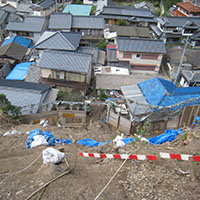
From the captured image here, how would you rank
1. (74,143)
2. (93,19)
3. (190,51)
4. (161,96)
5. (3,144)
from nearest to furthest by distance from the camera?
1. (3,144)
2. (74,143)
3. (161,96)
4. (190,51)
5. (93,19)

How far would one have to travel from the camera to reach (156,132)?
1299 centimetres

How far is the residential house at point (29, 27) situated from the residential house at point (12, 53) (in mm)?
1335

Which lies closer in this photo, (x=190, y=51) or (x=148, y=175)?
(x=148, y=175)

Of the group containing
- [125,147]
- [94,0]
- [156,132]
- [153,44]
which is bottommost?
[156,132]

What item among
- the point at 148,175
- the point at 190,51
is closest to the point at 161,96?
the point at 148,175

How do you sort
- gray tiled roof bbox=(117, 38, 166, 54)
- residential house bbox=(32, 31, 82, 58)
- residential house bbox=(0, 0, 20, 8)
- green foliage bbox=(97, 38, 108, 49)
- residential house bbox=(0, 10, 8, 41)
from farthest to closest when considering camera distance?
residential house bbox=(0, 0, 20, 8), residential house bbox=(0, 10, 8, 41), green foliage bbox=(97, 38, 108, 49), gray tiled roof bbox=(117, 38, 166, 54), residential house bbox=(32, 31, 82, 58)

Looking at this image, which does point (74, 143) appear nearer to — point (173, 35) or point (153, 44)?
point (153, 44)

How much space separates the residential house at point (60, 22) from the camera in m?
29.1

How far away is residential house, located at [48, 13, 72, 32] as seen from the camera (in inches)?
1147

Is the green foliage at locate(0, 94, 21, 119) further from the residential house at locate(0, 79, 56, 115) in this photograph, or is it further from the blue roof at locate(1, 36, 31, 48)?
the blue roof at locate(1, 36, 31, 48)

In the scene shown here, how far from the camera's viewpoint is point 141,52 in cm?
2364

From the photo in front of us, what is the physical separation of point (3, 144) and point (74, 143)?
3657 millimetres

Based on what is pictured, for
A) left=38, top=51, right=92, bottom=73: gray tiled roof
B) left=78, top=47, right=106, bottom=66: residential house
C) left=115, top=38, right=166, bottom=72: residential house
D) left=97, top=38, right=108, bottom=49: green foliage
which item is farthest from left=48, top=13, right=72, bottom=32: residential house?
left=38, top=51, right=92, bottom=73: gray tiled roof

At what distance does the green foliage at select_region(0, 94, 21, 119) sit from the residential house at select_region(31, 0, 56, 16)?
29.1 metres
